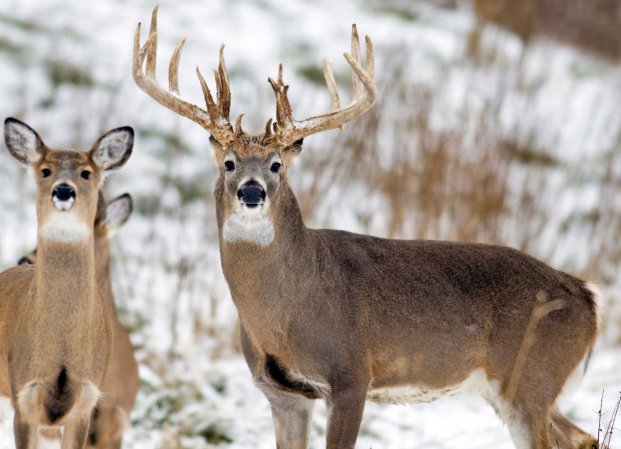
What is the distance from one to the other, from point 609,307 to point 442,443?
12.4 ft

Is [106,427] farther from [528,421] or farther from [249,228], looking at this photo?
[528,421]

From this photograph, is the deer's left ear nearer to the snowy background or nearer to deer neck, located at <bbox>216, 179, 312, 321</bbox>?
deer neck, located at <bbox>216, 179, 312, 321</bbox>

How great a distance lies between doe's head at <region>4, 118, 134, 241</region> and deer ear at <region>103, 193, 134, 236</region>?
102 centimetres

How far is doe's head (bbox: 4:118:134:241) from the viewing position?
551 centimetres

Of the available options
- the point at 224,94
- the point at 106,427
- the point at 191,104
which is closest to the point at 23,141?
the point at 191,104

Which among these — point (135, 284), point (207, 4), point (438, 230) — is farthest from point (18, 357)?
point (207, 4)

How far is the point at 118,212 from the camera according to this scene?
279 inches

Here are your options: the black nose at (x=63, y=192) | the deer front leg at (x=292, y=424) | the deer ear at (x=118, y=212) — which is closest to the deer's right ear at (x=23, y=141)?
the black nose at (x=63, y=192)

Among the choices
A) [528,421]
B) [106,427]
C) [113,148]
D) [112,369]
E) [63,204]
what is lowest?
[106,427]

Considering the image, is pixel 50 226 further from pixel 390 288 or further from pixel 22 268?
pixel 390 288

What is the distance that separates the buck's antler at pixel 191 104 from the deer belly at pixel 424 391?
1.45 meters

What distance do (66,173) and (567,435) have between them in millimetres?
2843

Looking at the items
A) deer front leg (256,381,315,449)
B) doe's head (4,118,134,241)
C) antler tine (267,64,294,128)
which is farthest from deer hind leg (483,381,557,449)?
doe's head (4,118,134,241)

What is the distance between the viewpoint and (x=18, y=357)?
548cm
